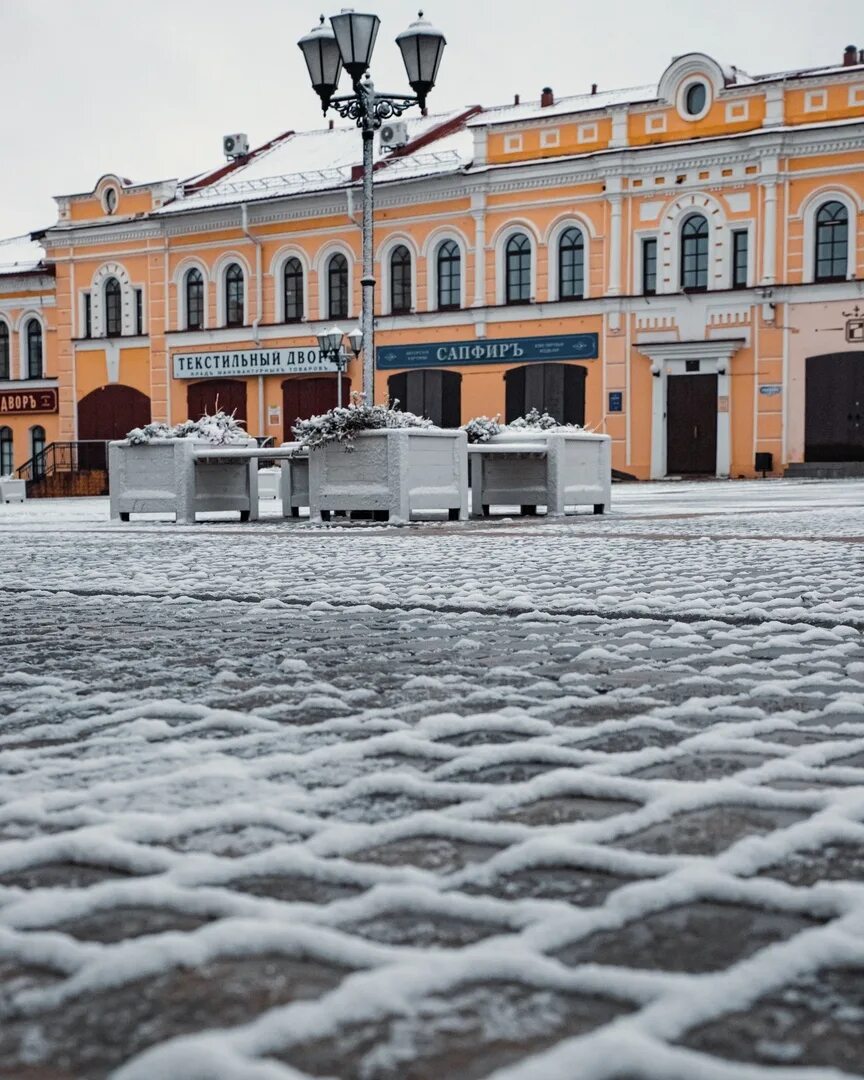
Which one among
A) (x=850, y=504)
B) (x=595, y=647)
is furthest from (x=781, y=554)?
(x=850, y=504)

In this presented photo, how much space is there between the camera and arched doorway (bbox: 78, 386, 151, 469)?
34.4m

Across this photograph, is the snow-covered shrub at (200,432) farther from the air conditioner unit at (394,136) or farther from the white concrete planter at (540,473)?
the air conditioner unit at (394,136)

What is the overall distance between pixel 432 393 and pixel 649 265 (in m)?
5.73

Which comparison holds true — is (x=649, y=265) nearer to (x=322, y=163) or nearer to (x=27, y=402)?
(x=322, y=163)

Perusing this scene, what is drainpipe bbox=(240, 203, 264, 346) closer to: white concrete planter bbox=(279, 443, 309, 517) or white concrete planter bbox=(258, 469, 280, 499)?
white concrete planter bbox=(258, 469, 280, 499)

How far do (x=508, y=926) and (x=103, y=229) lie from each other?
3499cm

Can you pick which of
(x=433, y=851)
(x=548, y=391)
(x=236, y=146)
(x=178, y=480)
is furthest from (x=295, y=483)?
(x=236, y=146)

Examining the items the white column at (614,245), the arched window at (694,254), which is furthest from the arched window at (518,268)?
the arched window at (694,254)

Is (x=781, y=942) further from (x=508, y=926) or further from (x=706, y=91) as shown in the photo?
(x=706, y=91)

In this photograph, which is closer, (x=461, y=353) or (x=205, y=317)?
(x=461, y=353)

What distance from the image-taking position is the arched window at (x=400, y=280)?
30.6 metres

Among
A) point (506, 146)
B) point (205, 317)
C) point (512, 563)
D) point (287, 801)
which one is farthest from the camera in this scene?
point (205, 317)

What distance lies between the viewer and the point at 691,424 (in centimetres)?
2748

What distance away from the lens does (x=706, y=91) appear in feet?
88.2
